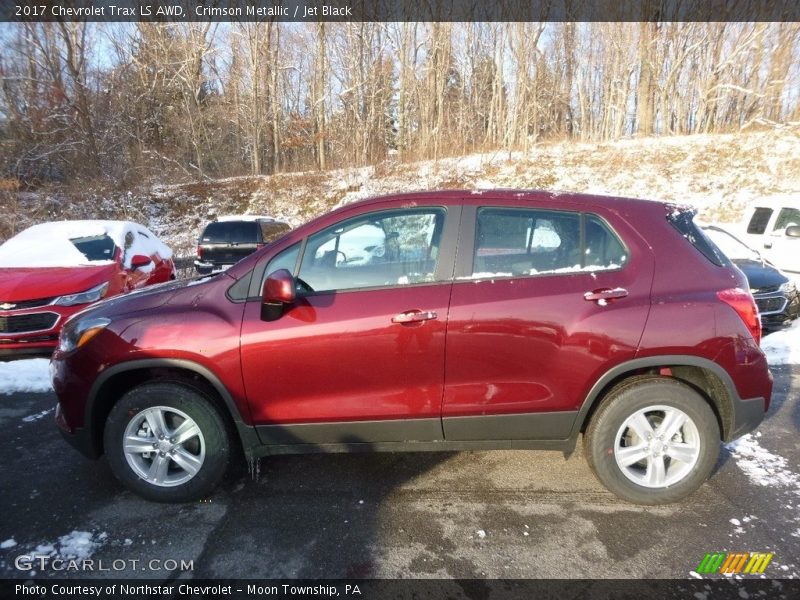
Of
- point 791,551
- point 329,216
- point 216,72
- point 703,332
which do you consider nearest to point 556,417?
point 703,332

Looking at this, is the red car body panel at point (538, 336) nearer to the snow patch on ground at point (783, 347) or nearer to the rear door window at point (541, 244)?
the rear door window at point (541, 244)

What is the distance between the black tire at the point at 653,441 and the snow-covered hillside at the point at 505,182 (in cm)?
1799

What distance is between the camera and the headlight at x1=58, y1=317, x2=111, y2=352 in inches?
111

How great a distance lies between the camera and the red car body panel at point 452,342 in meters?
2.67

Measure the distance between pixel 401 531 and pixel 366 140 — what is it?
91.5 feet

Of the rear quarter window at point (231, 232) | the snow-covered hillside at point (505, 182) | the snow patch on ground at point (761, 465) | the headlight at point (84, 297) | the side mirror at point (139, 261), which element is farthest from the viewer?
the snow-covered hillside at point (505, 182)

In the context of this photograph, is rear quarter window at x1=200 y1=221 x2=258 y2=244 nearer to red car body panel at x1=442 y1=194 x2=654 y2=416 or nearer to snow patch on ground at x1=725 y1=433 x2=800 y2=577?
red car body panel at x1=442 y1=194 x2=654 y2=416

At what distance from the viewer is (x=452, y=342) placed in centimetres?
267

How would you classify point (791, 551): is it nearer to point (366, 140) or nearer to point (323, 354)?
point (323, 354)

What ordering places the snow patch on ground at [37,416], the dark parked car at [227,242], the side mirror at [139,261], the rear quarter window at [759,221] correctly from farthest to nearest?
the dark parked car at [227,242] < the rear quarter window at [759,221] < the side mirror at [139,261] < the snow patch on ground at [37,416]

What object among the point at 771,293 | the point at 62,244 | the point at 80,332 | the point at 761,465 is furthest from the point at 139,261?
the point at 771,293

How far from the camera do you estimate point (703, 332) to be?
268cm

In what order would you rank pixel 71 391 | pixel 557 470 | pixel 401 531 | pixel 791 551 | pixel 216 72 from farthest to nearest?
pixel 216 72 → pixel 557 470 → pixel 71 391 → pixel 401 531 → pixel 791 551

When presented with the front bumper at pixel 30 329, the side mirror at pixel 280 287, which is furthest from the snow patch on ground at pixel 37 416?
the side mirror at pixel 280 287
